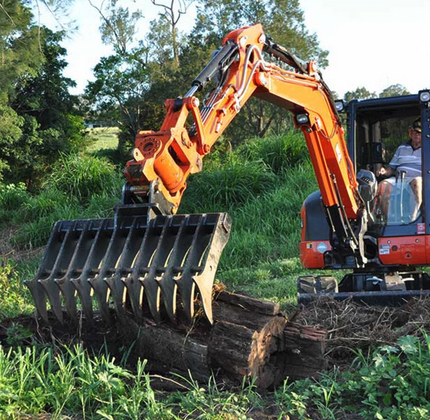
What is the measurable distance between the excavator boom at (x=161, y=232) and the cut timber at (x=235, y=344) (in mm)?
192

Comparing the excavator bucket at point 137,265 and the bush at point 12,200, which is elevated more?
the bush at point 12,200

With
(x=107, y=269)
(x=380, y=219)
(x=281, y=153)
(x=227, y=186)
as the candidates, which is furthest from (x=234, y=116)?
(x=281, y=153)

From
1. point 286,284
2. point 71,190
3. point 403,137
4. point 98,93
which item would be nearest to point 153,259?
point 403,137

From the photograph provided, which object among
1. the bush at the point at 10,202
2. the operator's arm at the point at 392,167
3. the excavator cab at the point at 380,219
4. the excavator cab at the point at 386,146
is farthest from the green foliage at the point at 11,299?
the bush at the point at 10,202

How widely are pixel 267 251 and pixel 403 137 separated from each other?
16.5 ft

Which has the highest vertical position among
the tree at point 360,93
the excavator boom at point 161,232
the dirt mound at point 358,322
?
the tree at point 360,93

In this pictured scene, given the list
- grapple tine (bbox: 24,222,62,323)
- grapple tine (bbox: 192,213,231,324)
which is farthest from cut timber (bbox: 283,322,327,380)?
grapple tine (bbox: 24,222,62,323)

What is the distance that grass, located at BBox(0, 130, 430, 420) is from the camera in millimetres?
3875

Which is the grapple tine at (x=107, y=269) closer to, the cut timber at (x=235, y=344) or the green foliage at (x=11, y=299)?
the cut timber at (x=235, y=344)

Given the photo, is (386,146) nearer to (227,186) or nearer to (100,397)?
(100,397)

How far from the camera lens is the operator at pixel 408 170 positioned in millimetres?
6926

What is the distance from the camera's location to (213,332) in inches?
179

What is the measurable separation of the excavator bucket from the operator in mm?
3070

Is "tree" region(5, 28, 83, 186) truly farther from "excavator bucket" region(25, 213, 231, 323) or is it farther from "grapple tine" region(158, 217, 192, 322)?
"grapple tine" region(158, 217, 192, 322)
